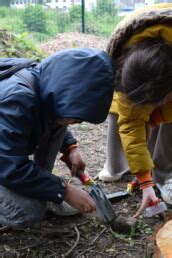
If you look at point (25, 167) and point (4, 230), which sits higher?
point (25, 167)

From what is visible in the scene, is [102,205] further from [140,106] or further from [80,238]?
[140,106]

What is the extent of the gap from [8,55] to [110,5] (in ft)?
Result: 14.7

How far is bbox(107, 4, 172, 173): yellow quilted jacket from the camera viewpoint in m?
1.68

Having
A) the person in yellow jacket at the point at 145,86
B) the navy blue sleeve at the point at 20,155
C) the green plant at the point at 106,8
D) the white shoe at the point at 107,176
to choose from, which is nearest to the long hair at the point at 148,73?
the person in yellow jacket at the point at 145,86

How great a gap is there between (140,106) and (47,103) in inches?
16.8

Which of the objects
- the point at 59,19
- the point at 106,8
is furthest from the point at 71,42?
the point at 106,8

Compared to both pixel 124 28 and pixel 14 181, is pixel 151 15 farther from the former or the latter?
pixel 14 181

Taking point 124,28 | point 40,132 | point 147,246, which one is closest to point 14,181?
point 40,132

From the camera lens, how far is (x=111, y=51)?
1.78 metres

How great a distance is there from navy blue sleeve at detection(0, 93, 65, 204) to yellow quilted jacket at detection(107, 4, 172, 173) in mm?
483

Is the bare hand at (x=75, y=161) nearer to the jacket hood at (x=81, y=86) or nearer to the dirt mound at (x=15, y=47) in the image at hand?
the jacket hood at (x=81, y=86)

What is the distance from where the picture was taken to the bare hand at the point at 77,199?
5.38 ft

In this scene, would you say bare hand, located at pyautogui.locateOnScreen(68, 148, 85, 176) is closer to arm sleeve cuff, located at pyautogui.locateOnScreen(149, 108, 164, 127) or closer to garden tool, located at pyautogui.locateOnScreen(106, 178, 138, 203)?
garden tool, located at pyautogui.locateOnScreen(106, 178, 138, 203)

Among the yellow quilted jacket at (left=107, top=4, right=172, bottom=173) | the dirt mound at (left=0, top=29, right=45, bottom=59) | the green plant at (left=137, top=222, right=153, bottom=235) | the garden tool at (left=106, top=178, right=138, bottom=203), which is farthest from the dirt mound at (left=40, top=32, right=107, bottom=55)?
the green plant at (left=137, top=222, right=153, bottom=235)
